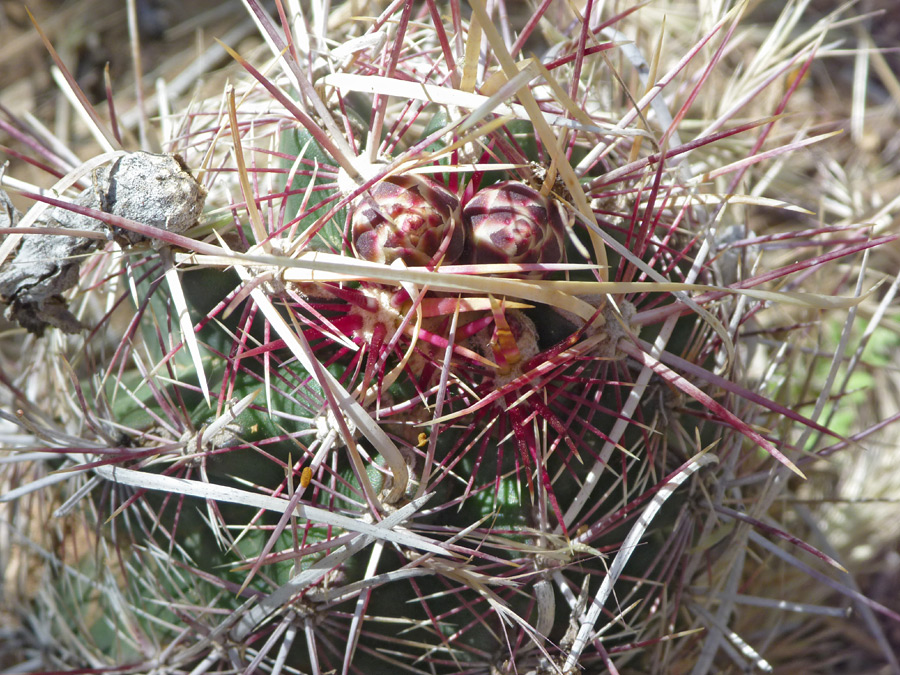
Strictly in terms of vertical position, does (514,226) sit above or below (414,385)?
above

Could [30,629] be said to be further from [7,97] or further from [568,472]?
[7,97]

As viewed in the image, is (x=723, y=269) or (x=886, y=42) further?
(x=886, y=42)

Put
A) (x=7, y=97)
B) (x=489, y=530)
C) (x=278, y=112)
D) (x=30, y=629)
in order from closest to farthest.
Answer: (x=489, y=530), (x=278, y=112), (x=30, y=629), (x=7, y=97)

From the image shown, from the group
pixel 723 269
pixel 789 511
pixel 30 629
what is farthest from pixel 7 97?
pixel 789 511

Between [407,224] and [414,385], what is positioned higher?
[407,224]
